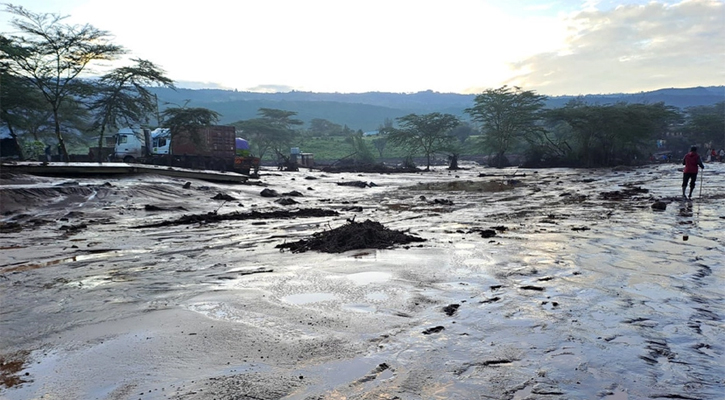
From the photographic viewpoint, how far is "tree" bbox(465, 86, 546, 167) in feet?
183

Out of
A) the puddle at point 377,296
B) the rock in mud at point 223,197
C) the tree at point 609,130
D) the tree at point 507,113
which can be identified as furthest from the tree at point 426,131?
the puddle at point 377,296

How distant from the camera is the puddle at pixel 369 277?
5551 mm

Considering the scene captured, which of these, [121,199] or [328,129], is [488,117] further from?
[328,129]

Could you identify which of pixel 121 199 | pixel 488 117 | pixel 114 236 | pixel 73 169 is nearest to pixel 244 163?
pixel 73 169

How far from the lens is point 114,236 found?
30.5 ft

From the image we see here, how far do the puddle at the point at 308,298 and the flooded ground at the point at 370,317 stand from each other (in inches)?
1.4

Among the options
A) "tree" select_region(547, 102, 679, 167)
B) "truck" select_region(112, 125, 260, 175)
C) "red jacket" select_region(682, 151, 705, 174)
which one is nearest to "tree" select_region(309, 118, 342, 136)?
"tree" select_region(547, 102, 679, 167)

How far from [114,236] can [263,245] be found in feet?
10.8

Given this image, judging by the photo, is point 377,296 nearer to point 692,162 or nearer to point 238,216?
point 238,216

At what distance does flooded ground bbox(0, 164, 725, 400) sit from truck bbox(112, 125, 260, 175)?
83.2ft

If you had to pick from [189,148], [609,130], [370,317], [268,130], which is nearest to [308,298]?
[370,317]

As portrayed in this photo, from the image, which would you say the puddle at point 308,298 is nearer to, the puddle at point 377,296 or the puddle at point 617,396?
the puddle at point 377,296

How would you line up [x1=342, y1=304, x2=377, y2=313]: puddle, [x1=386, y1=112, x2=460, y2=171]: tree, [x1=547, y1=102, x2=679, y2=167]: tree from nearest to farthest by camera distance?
1. [x1=342, y1=304, x2=377, y2=313]: puddle
2. [x1=547, y1=102, x2=679, y2=167]: tree
3. [x1=386, y1=112, x2=460, y2=171]: tree

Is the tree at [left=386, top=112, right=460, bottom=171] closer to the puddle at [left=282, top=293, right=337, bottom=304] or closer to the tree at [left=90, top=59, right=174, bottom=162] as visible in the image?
the tree at [left=90, top=59, right=174, bottom=162]
